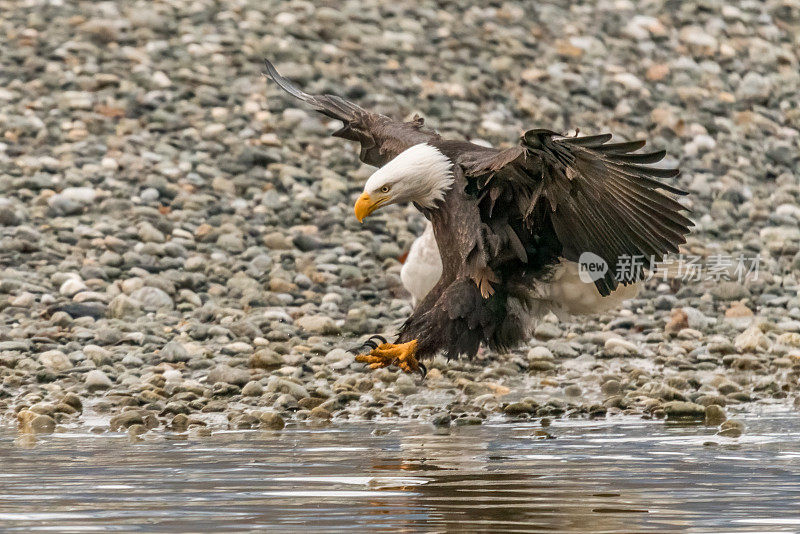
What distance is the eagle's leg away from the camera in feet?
19.6

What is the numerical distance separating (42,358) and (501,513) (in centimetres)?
339

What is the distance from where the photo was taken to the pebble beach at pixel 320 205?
6.62 meters

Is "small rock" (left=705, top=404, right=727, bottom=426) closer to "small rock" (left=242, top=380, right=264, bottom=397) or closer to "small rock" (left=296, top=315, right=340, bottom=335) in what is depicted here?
"small rock" (left=242, top=380, right=264, bottom=397)

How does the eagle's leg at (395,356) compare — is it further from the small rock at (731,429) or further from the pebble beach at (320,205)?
the small rock at (731,429)

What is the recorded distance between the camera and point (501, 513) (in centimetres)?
409

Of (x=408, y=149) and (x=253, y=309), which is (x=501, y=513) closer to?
(x=408, y=149)

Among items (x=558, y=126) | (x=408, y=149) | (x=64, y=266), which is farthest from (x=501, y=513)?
(x=558, y=126)

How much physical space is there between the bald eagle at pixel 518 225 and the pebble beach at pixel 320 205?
42 cm

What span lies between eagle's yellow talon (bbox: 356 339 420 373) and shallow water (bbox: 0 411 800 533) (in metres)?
0.26

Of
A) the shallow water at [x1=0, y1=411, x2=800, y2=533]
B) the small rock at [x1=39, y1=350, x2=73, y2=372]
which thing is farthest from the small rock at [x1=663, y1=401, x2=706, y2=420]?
the small rock at [x1=39, y1=350, x2=73, y2=372]

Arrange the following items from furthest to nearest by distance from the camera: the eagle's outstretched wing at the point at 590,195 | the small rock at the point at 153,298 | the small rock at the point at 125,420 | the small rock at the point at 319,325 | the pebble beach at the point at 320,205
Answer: the small rock at the point at 153,298, the small rock at the point at 319,325, the pebble beach at the point at 320,205, the small rock at the point at 125,420, the eagle's outstretched wing at the point at 590,195

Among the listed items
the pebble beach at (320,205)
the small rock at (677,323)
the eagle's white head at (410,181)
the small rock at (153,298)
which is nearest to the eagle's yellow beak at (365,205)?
the eagle's white head at (410,181)


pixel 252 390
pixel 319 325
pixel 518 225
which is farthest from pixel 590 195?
pixel 319 325

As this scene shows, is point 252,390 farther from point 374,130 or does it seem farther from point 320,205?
point 320,205
